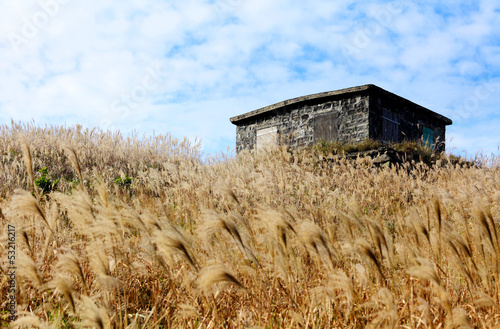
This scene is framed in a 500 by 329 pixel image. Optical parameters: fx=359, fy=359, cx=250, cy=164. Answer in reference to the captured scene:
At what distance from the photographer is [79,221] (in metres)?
1.97

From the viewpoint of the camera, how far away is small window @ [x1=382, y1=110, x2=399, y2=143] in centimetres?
1592

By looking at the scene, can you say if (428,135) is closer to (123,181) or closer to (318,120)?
(318,120)

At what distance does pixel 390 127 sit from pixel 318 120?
324 centimetres

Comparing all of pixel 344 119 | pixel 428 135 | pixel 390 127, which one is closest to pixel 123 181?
A: pixel 344 119

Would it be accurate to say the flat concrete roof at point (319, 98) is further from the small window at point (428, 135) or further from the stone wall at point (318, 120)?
the small window at point (428, 135)

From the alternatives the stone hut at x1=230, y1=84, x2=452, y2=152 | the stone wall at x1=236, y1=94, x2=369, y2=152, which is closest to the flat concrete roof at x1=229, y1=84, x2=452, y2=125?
the stone hut at x1=230, y1=84, x2=452, y2=152

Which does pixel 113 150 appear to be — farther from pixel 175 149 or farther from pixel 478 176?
pixel 478 176

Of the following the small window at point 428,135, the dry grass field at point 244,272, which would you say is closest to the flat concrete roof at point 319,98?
the small window at point 428,135

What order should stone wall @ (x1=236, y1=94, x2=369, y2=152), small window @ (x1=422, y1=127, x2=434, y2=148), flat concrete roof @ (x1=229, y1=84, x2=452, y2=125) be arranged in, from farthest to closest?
small window @ (x1=422, y1=127, x2=434, y2=148)
stone wall @ (x1=236, y1=94, x2=369, y2=152)
flat concrete roof @ (x1=229, y1=84, x2=452, y2=125)

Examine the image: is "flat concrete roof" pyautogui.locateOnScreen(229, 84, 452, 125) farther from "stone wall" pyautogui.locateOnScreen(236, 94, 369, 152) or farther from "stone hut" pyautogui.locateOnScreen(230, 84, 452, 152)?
"stone wall" pyautogui.locateOnScreen(236, 94, 369, 152)

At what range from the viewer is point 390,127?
1628cm

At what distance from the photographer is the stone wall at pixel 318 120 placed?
50.3ft

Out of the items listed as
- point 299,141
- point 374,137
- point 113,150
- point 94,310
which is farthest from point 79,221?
point 299,141

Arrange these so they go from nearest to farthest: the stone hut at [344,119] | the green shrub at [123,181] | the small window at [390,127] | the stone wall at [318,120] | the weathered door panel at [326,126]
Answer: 1. the green shrub at [123,181]
2. the stone hut at [344,119]
3. the stone wall at [318,120]
4. the small window at [390,127]
5. the weathered door panel at [326,126]
